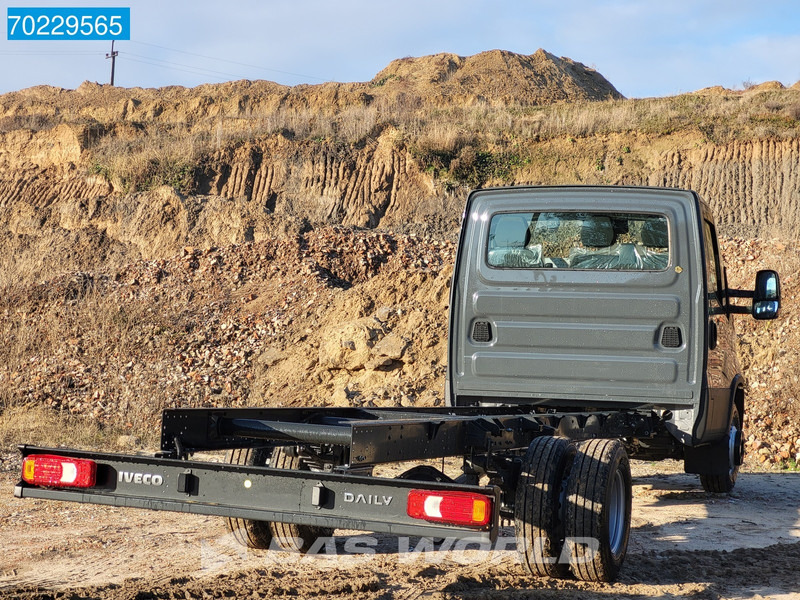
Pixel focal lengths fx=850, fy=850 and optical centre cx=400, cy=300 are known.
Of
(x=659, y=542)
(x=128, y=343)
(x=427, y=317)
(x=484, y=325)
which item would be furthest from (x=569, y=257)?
(x=128, y=343)

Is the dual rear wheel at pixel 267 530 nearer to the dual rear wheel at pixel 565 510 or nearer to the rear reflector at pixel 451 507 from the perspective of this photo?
the dual rear wheel at pixel 565 510

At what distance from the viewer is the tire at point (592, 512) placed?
14.8 ft

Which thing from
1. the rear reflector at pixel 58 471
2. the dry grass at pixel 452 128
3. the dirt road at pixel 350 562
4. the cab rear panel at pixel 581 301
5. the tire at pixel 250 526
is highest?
the dry grass at pixel 452 128

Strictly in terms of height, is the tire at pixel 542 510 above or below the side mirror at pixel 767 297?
below

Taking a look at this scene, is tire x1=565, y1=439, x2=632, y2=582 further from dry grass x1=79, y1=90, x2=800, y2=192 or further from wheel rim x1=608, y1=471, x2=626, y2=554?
dry grass x1=79, y1=90, x2=800, y2=192

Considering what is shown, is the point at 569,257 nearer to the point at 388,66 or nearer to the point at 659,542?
the point at 659,542

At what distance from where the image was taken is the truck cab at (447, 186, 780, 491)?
618cm

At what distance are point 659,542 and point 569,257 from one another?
2.22 metres

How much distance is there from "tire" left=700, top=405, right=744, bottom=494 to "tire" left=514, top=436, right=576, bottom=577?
3359 millimetres

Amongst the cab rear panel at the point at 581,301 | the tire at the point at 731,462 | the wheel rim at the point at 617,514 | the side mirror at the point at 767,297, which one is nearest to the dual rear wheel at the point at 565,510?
the wheel rim at the point at 617,514

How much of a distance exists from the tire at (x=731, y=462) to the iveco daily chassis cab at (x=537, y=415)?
2cm

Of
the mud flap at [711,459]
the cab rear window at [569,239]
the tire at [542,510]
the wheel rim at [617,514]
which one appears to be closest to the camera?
the tire at [542,510]

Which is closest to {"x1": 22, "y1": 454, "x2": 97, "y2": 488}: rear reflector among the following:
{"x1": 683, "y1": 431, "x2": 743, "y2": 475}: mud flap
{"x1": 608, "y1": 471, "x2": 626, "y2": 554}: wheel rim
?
{"x1": 608, "y1": 471, "x2": 626, "y2": 554}: wheel rim

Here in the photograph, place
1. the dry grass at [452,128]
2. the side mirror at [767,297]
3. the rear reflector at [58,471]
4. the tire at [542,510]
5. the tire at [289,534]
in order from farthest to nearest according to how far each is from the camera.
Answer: the dry grass at [452,128]
the side mirror at [767,297]
the tire at [289,534]
the tire at [542,510]
the rear reflector at [58,471]
